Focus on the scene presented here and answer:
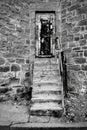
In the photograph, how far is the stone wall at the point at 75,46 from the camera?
4.84 m

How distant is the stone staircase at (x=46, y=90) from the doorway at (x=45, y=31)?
2.03 ft

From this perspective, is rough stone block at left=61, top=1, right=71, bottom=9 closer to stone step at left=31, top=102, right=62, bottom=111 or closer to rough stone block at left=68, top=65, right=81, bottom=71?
rough stone block at left=68, top=65, right=81, bottom=71

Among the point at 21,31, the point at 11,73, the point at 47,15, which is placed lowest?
the point at 11,73

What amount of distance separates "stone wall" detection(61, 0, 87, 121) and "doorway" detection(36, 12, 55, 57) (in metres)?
0.67

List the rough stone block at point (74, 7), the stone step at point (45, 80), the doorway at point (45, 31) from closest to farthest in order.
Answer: the stone step at point (45, 80)
the rough stone block at point (74, 7)
the doorway at point (45, 31)

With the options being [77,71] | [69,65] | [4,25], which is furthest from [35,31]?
[77,71]

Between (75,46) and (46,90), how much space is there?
2.23 metres

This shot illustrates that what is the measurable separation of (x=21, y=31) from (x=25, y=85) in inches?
91.4

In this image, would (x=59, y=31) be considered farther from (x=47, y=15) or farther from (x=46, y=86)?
(x=46, y=86)

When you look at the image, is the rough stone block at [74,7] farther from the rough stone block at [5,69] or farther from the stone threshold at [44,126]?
the stone threshold at [44,126]

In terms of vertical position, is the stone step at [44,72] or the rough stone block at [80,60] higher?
the rough stone block at [80,60]

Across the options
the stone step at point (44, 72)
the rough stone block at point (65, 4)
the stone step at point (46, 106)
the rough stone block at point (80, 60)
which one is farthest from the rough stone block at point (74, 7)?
the stone step at point (46, 106)

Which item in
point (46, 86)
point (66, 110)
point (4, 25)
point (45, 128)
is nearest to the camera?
point (45, 128)

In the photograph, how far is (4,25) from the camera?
4926 millimetres
